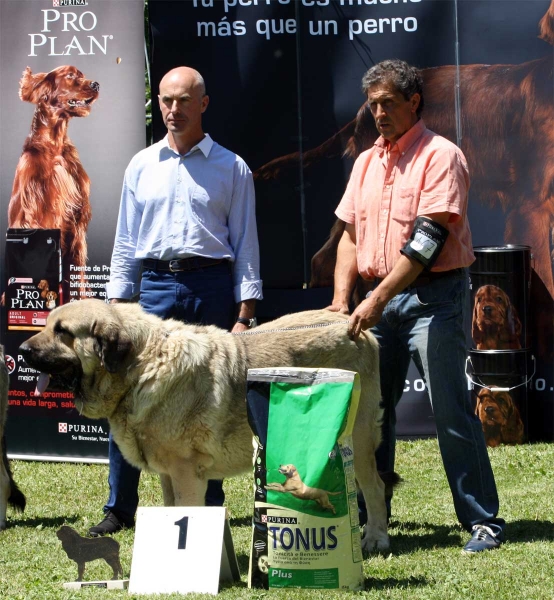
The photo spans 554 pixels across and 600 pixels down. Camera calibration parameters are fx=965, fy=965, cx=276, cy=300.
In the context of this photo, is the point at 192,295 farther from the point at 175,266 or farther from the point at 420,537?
the point at 420,537

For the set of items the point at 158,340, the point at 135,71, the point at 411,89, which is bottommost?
the point at 158,340

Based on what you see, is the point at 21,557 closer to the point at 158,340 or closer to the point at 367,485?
the point at 158,340

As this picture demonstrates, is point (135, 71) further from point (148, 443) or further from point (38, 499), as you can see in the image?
point (148, 443)

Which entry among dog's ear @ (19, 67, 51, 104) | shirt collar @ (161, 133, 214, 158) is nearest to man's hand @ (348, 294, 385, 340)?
shirt collar @ (161, 133, 214, 158)

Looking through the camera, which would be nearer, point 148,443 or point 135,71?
point 148,443

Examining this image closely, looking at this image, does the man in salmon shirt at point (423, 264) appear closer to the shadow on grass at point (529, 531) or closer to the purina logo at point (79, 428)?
the shadow on grass at point (529, 531)

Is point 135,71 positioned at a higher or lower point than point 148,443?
higher

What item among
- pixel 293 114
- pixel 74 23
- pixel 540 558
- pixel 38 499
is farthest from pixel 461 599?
pixel 74 23

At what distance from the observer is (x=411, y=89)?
523 centimetres

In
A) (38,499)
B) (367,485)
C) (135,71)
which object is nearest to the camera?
(367,485)

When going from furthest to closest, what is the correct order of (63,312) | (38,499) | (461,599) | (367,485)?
(38,499) → (367,485) → (63,312) → (461,599)

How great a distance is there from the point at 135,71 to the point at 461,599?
5562 mm

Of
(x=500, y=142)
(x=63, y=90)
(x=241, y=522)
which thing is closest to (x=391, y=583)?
(x=241, y=522)

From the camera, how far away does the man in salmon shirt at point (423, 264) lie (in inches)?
202
